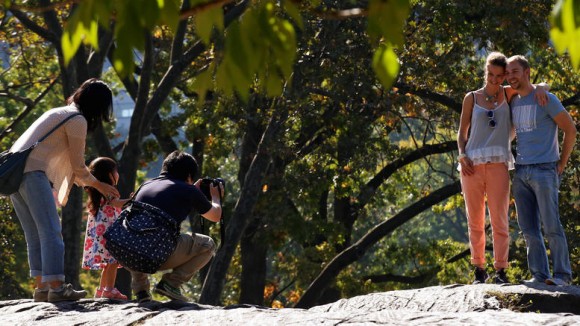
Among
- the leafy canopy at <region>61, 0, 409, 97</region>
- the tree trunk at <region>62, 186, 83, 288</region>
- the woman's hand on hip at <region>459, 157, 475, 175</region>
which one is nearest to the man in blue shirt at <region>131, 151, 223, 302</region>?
the woman's hand on hip at <region>459, 157, 475, 175</region>

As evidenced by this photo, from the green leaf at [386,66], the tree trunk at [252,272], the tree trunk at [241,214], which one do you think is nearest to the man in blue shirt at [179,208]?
the green leaf at [386,66]

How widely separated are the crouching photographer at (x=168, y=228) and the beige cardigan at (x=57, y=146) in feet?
1.56

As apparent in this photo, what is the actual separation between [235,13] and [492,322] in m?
8.39

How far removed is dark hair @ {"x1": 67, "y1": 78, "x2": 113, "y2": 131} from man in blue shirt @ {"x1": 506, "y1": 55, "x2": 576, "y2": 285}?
2.75 meters

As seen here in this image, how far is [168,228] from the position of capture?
7.75 meters

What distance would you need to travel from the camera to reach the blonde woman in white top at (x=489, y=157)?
852 centimetres

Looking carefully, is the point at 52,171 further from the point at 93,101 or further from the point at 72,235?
the point at 72,235

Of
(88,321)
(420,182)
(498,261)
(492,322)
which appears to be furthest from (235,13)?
(420,182)

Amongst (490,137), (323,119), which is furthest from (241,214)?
(490,137)

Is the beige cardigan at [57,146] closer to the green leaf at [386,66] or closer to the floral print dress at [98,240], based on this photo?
the floral print dress at [98,240]

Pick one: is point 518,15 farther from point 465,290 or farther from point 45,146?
point 45,146

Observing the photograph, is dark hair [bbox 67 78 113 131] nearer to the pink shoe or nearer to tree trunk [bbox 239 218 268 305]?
the pink shoe

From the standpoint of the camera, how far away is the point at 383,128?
17.8 m

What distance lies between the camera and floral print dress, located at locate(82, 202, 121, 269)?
346 inches
